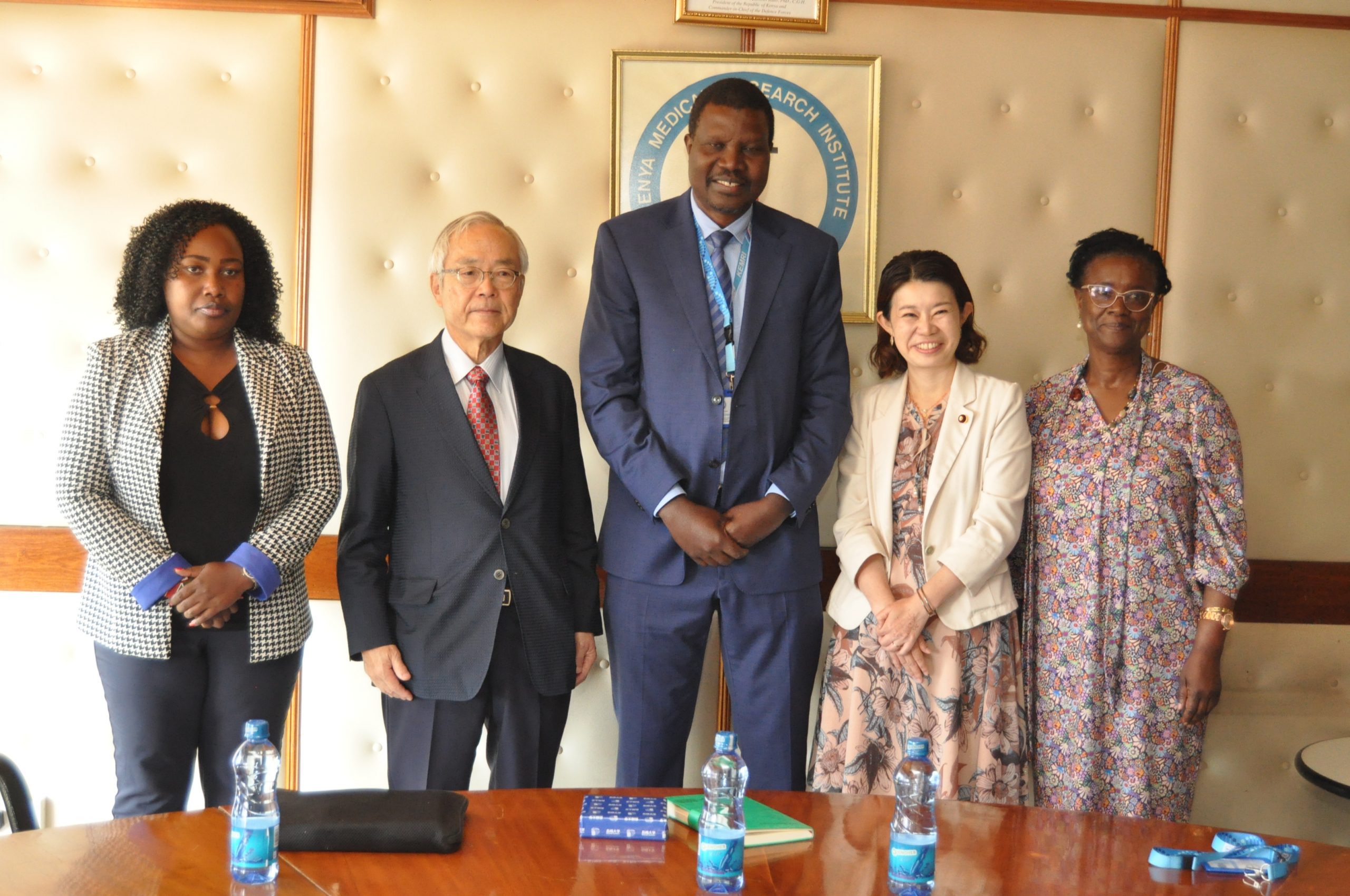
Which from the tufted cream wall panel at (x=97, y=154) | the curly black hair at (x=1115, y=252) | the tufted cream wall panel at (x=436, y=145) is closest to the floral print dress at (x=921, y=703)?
the curly black hair at (x=1115, y=252)

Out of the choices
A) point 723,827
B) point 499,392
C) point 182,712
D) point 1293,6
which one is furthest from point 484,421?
point 1293,6

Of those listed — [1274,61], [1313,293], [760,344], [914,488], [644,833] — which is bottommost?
[644,833]

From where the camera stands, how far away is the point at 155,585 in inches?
90.7

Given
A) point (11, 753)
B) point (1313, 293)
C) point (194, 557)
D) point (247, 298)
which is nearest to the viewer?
point (194, 557)

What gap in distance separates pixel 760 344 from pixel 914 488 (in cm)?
53

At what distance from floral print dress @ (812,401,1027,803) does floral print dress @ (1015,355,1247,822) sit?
0.12 metres

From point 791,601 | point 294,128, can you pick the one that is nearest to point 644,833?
point 791,601

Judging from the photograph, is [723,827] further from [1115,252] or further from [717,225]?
[1115,252]

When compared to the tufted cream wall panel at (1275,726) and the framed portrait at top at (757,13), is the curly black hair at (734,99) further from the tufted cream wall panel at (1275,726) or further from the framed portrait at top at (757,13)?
the tufted cream wall panel at (1275,726)

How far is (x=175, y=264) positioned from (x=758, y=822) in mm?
1834

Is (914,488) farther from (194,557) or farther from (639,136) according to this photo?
(194,557)

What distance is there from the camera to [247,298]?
2.64 meters

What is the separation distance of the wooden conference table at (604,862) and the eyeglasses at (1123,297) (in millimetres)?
1452

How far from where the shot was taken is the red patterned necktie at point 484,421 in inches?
101
